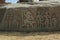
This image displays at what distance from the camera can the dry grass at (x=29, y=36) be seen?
4.59 feet

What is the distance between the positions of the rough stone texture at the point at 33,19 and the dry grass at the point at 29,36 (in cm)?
8

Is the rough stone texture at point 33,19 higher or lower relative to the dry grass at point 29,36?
higher

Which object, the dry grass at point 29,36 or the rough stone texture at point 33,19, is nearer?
the dry grass at point 29,36

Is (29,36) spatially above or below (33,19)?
below

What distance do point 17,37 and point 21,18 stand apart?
0.26 metres

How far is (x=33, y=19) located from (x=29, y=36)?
0.23 metres

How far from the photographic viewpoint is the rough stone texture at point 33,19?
5.19 feet

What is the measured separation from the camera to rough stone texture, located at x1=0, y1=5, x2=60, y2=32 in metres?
1.58

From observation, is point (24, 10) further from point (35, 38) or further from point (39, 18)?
point (35, 38)

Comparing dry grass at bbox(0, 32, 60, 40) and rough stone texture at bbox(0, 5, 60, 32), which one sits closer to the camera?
dry grass at bbox(0, 32, 60, 40)

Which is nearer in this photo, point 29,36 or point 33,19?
point 29,36

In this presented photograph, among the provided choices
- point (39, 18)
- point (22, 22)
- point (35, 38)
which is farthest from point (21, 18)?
point (35, 38)

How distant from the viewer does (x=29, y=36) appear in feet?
4.78

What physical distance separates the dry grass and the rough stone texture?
0.08 m
